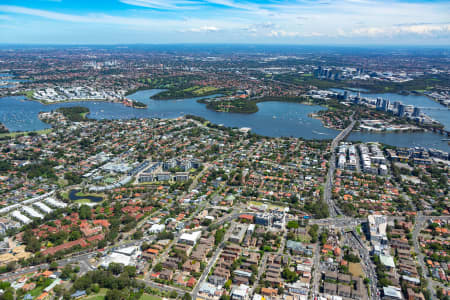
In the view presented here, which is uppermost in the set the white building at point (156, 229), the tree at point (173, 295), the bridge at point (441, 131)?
the bridge at point (441, 131)

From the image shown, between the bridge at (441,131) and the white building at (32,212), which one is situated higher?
the bridge at (441,131)

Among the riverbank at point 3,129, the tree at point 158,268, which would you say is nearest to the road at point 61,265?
the tree at point 158,268

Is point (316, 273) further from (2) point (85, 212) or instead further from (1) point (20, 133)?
(1) point (20, 133)

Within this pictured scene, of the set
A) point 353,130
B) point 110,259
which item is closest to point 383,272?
point 110,259

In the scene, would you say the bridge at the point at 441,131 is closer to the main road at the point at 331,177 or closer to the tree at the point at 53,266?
the main road at the point at 331,177

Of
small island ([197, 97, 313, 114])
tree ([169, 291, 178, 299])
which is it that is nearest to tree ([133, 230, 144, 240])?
tree ([169, 291, 178, 299])

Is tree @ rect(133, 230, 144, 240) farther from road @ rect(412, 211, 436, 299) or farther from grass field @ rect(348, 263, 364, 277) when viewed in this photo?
road @ rect(412, 211, 436, 299)

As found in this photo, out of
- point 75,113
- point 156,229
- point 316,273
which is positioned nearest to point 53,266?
point 156,229
